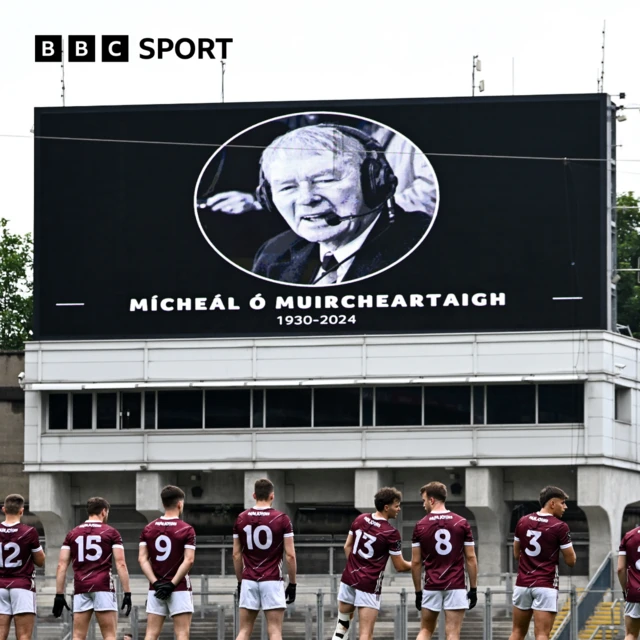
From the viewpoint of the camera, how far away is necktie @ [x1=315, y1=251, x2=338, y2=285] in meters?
58.6

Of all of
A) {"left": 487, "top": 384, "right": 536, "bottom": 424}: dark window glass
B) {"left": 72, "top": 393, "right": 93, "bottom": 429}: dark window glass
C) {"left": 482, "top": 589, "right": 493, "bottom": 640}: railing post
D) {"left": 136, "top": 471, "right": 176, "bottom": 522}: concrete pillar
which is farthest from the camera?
{"left": 72, "top": 393, "right": 93, "bottom": 429}: dark window glass

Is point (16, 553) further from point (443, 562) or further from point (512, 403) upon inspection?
point (512, 403)

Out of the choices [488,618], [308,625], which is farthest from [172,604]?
[308,625]

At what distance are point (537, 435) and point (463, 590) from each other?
3286 cm

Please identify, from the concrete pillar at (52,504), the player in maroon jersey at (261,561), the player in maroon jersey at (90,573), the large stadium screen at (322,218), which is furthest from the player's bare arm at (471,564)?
the concrete pillar at (52,504)

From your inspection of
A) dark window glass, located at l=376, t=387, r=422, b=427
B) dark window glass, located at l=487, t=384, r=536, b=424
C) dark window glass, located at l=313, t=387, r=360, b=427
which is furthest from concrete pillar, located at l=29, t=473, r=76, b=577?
dark window glass, located at l=487, t=384, r=536, b=424

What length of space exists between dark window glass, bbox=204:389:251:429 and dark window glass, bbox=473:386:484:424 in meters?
6.69

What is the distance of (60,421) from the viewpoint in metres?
61.1

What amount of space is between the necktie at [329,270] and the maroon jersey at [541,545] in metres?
33.1

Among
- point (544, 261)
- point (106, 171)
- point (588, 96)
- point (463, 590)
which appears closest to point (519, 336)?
point (544, 261)

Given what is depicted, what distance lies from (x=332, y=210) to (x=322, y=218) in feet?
1.23

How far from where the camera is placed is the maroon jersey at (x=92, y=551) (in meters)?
25.2

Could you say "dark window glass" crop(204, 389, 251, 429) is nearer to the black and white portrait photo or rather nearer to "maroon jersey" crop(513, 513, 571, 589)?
the black and white portrait photo

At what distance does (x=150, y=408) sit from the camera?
198ft
